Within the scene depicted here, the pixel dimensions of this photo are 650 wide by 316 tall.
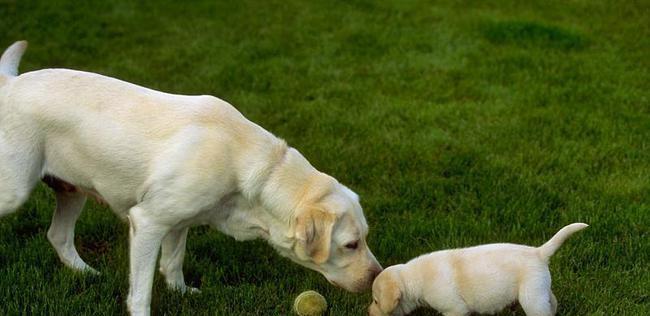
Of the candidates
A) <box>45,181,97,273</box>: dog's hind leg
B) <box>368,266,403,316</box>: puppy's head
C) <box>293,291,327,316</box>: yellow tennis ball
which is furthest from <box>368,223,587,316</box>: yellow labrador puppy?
<box>45,181,97,273</box>: dog's hind leg

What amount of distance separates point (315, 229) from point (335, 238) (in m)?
0.16

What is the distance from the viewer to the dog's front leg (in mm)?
4184

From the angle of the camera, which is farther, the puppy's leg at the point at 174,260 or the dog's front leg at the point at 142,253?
the puppy's leg at the point at 174,260

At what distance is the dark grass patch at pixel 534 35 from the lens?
31.4 ft

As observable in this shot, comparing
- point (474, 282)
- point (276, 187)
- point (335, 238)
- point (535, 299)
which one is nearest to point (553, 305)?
point (535, 299)

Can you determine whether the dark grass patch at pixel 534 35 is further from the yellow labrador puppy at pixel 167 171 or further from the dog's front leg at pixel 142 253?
the dog's front leg at pixel 142 253

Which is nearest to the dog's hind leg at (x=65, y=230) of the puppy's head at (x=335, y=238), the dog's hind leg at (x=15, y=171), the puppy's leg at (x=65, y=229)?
the puppy's leg at (x=65, y=229)

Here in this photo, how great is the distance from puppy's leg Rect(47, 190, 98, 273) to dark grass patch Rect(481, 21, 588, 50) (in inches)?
243

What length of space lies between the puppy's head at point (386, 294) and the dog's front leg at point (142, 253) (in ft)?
3.74

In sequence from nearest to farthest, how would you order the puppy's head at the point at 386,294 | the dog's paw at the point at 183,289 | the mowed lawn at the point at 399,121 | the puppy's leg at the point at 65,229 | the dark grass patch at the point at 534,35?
1. the puppy's head at the point at 386,294
2. the dog's paw at the point at 183,289
3. the mowed lawn at the point at 399,121
4. the puppy's leg at the point at 65,229
5. the dark grass patch at the point at 534,35

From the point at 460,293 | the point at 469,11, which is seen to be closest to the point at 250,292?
the point at 460,293

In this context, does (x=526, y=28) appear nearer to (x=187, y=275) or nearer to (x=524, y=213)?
(x=524, y=213)

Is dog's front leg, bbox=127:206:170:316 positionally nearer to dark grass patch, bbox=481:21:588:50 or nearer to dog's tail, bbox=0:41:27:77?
dog's tail, bbox=0:41:27:77

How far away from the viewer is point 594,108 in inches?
307
